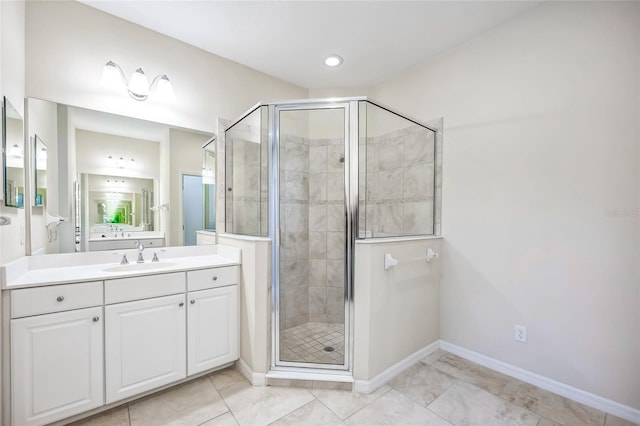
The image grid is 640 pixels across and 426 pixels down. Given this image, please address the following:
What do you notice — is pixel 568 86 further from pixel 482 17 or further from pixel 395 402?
pixel 395 402

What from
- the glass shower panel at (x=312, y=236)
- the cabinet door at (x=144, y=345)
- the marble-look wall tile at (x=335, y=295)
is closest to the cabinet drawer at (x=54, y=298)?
the cabinet door at (x=144, y=345)

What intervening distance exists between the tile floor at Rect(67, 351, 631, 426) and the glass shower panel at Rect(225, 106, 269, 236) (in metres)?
1.10

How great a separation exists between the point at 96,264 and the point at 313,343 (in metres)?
1.73

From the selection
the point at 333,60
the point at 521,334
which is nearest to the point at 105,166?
the point at 333,60

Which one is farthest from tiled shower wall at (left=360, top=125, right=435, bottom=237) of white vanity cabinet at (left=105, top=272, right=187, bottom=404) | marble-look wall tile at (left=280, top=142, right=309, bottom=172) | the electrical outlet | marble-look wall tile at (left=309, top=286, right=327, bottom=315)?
white vanity cabinet at (left=105, top=272, right=187, bottom=404)

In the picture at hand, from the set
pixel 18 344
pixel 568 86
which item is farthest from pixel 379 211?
pixel 18 344

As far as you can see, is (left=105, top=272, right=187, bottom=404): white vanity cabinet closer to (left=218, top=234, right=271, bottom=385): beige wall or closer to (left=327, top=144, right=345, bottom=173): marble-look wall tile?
(left=218, top=234, right=271, bottom=385): beige wall

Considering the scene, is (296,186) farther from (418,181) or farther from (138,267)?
(138,267)

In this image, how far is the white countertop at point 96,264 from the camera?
4.90ft

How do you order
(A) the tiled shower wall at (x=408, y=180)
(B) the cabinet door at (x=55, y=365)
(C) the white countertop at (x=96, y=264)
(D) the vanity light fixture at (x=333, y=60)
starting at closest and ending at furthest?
(B) the cabinet door at (x=55, y=365) → (C) the white countertop at (x=96, y=264) → (A) the tiled shower wall at (x=408, y=180) → (D) the vanity light fixture at (x=333, y=60)

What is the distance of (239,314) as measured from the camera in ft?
7.02

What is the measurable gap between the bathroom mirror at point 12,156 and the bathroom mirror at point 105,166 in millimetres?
161

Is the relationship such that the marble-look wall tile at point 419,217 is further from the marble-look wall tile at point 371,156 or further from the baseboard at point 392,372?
the baseboard at point 392,372

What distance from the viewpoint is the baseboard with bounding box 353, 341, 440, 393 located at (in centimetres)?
191
